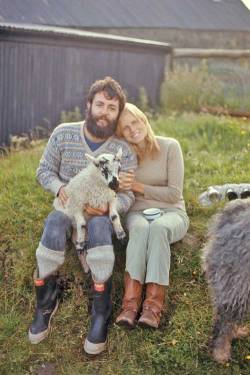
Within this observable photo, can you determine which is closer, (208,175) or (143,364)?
(143,364)

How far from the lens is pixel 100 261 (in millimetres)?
4078

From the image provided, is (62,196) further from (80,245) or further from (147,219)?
(147,219)

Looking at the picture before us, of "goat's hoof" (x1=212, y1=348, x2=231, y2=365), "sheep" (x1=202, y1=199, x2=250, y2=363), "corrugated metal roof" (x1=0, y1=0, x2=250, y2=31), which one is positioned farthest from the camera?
"corrugated metal roof" (x1=0, y1=0, x2=250, y2=31)

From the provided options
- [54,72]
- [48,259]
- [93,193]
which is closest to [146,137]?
[93,193]

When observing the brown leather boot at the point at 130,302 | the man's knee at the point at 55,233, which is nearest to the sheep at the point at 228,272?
the brown leather boot at the point at 130,302

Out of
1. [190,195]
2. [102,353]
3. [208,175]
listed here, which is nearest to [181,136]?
[208,175]

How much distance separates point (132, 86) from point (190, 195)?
5.76 meters

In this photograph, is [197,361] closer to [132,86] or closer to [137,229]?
[137,229]

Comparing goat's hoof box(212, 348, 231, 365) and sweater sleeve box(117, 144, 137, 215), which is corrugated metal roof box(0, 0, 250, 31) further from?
goat's hoof box(212, 348, 231, 365)

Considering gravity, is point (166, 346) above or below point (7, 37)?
below

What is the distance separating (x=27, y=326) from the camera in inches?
173

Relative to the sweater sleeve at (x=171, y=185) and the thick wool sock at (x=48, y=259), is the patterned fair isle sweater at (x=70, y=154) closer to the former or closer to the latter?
the sweater sleeve at (x=171, y=185)

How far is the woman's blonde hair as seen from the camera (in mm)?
4523

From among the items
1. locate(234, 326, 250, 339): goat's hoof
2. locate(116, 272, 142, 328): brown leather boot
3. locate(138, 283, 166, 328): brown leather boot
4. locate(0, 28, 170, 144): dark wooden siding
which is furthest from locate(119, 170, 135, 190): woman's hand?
locate(0, 28, 170, 144): dark wooden siding
